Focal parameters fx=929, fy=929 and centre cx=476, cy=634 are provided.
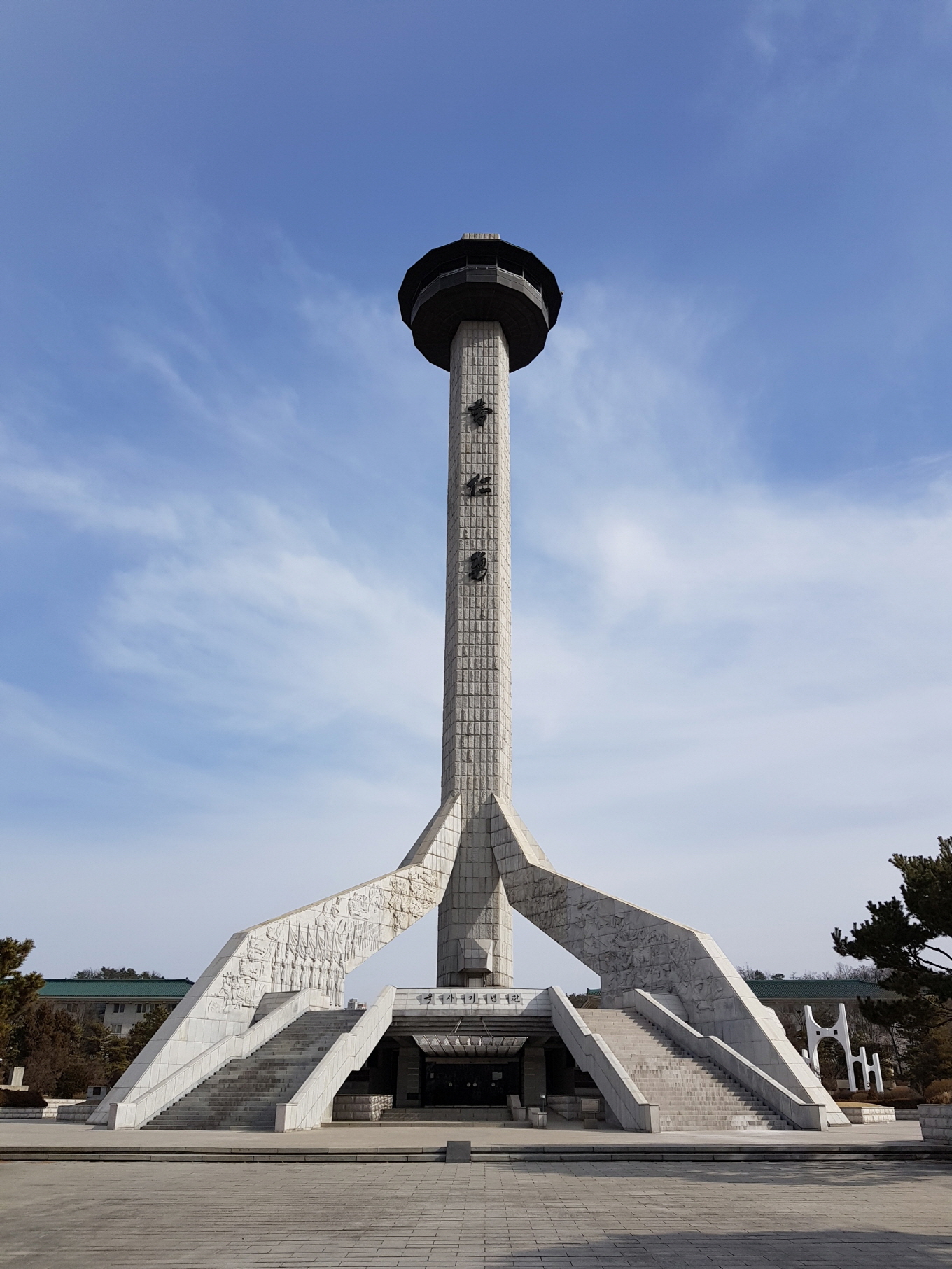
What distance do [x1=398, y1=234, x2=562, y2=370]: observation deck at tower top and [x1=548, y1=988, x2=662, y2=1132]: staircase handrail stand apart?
71.8ft

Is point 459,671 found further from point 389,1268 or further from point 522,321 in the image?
point 389,1268

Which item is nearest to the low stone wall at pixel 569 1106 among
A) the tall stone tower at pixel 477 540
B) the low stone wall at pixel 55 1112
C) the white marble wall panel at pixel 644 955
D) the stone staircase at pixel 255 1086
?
the white marble wall panel at pixel 644 955

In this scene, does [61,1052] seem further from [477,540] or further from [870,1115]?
[870,1115]

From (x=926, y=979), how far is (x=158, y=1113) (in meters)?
11.3

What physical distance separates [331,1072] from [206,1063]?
2.49 meters

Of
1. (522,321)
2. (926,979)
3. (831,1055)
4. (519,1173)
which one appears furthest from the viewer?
(831,1055)

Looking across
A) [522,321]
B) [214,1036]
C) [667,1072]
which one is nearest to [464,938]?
[214,1036]

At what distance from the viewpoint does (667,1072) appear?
583 inches

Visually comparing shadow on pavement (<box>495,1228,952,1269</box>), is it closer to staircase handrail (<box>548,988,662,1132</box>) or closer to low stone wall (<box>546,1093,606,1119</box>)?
staircase handrail (<box>548,988,662,1132</box>)

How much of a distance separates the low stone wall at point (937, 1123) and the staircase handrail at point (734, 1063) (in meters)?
2.17

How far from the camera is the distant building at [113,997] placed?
41625 millimetres

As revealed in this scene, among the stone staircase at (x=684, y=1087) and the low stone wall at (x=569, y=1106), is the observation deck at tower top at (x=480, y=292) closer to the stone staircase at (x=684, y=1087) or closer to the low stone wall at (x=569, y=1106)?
the stone staircase at (x=684, y=1087)

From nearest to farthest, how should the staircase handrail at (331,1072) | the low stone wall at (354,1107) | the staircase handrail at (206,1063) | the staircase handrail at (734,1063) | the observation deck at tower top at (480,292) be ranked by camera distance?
the staircase handrail at (331,1072)
the staircase handrail at (734,1063)
the staircase handrail at (206,1063)
the low stone wall at (354,1107)
the observation deck at tower top at (480,292)

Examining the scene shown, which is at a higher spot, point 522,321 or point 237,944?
point 522,321
